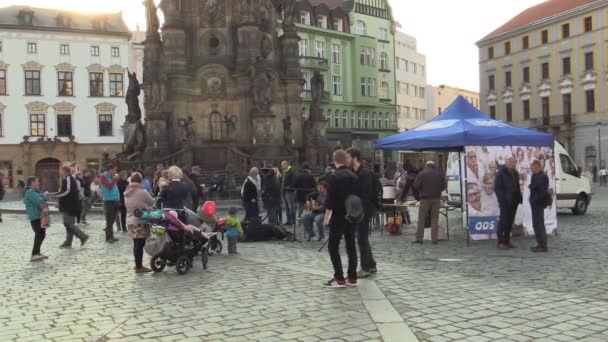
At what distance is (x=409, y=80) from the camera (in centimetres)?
8381

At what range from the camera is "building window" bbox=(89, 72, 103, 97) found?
2437 inches

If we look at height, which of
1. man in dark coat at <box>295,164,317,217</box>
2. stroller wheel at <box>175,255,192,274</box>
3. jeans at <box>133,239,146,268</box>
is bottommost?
stroller wheel at <box>175,255,192,274</box>

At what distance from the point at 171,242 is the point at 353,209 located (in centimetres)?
347

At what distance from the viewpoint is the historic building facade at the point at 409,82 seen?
80.9 metres

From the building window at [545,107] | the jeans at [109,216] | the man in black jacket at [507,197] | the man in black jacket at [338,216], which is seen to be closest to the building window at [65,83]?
the building window at [545,107]

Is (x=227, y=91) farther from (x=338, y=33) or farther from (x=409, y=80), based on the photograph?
(x=409, y=80)

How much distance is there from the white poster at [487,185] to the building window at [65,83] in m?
55.3

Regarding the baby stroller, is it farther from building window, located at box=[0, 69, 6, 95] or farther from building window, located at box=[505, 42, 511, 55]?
building window, located at box=[505, 42, 511, 55]

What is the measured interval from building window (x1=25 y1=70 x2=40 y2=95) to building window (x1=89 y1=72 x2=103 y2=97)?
4.90m

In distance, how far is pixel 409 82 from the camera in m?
83.8

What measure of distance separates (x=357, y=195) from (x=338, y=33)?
2427 inches

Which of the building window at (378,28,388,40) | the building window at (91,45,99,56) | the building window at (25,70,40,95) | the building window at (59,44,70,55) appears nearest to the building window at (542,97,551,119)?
the building window at (378,28,388,40)

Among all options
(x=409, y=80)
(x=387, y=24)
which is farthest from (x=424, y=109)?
(x=387, y=24)

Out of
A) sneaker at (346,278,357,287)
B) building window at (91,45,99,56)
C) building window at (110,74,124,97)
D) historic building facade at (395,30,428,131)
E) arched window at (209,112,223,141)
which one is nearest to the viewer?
sneaker at (346,278,357,287)
